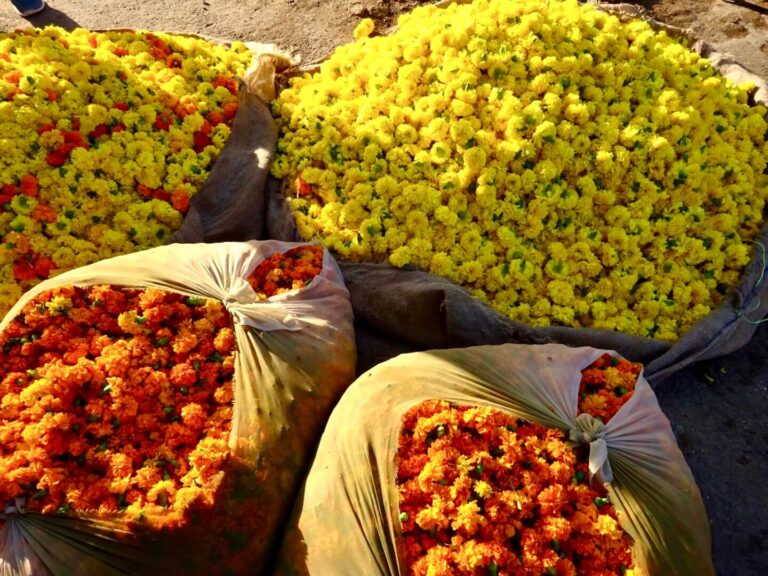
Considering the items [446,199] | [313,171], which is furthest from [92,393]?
[446,199]

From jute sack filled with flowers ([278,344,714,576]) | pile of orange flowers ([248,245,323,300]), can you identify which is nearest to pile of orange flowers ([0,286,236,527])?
pile of orange flowers ([248,245,323,300])

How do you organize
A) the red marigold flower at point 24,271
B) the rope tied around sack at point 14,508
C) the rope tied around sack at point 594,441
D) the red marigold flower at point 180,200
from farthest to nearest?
the red marigold flower at point 180,200 → the red marigold flower at point 24,271 → the rope tied around sack at point 594,441 → the rope tied around sack at point 14,508

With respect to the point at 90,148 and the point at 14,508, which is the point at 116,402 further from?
the point at 90,148

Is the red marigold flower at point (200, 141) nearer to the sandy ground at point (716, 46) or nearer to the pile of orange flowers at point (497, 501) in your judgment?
the sandy ground at point (716, 46)

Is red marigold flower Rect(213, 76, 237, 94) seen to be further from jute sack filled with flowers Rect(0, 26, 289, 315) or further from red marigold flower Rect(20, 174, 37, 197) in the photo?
red marigold flower Rect(20, 174, 37, 197)

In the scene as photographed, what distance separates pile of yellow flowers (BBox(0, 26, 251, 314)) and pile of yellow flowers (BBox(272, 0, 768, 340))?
0.67m

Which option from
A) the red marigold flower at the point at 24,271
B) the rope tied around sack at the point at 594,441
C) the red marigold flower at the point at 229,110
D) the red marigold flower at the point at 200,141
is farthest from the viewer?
the red marigold flower at the point at 229,110

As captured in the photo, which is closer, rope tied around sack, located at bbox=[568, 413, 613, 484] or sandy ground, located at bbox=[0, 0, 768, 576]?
rope tied around sack, located at bbox=[568, 413, 613, 484]

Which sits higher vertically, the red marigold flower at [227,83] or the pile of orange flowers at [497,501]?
the red marigold flower at [227,83]

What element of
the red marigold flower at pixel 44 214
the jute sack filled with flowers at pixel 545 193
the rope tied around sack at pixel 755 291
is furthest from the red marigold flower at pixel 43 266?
the rope tied around sack at pixel 755 291

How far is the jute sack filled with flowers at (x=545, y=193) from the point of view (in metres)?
2.71

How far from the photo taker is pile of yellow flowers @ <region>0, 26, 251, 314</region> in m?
2.62

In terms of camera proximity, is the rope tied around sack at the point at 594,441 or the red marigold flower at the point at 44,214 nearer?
the rope tied around sack at the point at 594,441

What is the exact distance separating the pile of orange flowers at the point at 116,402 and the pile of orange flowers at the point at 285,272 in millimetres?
252
